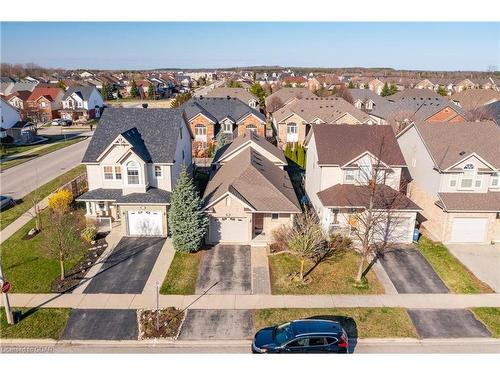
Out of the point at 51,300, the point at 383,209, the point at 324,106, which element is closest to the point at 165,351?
the point at 51,300

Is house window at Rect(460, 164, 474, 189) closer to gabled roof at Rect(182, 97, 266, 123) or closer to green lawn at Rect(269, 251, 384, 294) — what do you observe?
green lawn at Rect(269, 251, 384, 294)

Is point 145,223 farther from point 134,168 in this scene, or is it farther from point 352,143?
point 352,143

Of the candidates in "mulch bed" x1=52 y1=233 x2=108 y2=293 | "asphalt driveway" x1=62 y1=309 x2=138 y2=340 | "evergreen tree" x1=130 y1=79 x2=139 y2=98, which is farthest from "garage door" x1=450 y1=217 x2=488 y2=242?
"evergreen tree" x1=130 y1=79 x2=139 y2=98

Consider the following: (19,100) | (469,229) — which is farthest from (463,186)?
(19,100)

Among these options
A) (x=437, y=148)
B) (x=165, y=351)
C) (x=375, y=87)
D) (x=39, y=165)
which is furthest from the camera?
(x=375, y=87)

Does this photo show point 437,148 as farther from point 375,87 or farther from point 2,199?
point 375,87

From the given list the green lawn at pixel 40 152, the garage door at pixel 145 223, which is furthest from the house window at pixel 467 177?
the green lawn at pixel 40 152
